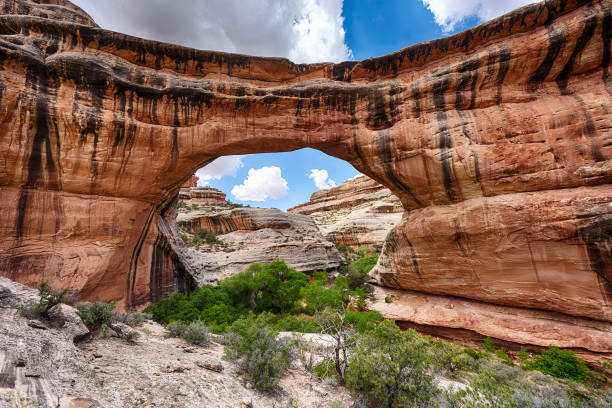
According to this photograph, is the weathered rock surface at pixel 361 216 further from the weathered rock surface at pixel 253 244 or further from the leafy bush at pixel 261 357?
the leafy bush at pixel 261 357

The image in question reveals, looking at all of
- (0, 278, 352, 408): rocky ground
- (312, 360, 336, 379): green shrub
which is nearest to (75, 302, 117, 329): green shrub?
(0, 278, 352, 408): rocky ground

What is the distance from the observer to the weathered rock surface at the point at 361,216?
29.5 metres

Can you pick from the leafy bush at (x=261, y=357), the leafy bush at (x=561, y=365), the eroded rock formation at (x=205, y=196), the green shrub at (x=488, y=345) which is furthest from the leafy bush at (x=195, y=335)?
the eroded rock formation at (x=205, y=196)

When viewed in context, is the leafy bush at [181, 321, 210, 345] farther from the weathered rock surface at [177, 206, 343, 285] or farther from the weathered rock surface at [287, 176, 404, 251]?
the weathered rock surface at [287, 176, 404, 251]

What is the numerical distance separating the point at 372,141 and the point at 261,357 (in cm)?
955

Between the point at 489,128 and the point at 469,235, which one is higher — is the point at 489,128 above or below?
above

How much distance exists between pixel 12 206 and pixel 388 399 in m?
12.9

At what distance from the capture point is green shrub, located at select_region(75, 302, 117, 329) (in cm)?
517

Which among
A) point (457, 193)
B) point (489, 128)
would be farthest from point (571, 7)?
point (457, 193)

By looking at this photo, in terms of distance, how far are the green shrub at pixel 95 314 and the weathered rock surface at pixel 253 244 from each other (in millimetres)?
9164

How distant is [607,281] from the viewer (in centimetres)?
763

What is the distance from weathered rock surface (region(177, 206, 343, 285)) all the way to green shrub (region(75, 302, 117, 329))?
30.1 feet

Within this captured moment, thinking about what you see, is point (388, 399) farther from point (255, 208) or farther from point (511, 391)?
point (255, 208)

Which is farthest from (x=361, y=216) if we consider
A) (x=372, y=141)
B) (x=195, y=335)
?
(x=195, y=335)
